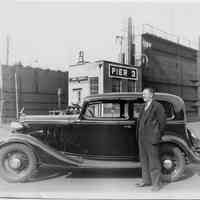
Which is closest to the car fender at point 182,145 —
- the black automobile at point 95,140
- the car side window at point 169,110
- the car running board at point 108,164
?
the black automobile at point 95,140

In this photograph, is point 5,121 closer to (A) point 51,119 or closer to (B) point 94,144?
(A) point 51,119

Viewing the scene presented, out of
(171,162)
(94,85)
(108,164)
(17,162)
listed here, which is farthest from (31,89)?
(171,162)

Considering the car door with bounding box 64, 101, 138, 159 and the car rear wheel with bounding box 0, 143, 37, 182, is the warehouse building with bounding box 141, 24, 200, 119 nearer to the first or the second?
the car door with bounding box 64, 101, 138, 159

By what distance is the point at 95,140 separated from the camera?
422 cm

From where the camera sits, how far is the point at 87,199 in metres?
3.41

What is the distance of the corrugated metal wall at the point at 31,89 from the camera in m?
5.32

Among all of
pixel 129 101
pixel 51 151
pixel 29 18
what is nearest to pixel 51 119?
pixel 51 151

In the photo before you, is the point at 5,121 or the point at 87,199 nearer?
the point at 87,199

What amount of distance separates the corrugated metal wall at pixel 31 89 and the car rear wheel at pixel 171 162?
8.50 ft

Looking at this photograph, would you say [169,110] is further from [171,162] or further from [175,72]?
[175,72]

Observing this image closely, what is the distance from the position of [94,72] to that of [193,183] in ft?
12.3

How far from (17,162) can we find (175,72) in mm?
4837

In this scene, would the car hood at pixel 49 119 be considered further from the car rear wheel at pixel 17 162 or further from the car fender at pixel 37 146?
the car rear wheel at pixel 17 162

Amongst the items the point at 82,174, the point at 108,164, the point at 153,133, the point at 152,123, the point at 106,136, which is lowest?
the point at 82,174
